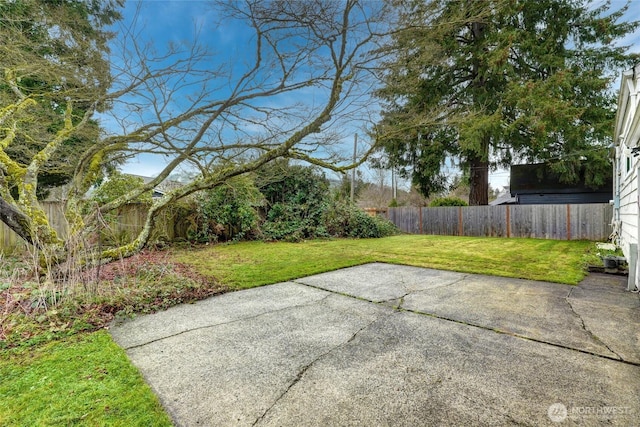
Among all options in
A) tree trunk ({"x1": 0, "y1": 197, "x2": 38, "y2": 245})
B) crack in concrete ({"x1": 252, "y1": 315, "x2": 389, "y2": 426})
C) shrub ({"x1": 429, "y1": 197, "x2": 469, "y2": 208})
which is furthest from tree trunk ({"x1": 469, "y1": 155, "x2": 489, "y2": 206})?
tree trunk ({"x1": 0, "y1": 197, "x2": 38, "y2": 245})

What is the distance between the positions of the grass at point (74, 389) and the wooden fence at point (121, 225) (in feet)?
15.9

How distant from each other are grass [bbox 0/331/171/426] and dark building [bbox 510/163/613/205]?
15.6 meters

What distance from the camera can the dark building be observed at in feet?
44.3

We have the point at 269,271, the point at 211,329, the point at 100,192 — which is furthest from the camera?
the point at 100,192

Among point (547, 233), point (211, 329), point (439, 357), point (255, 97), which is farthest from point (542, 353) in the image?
point (547, 233)

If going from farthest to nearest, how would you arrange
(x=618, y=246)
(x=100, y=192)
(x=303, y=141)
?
(x=100, y=192)
(x=618, y=246)
(x=303, y=141)

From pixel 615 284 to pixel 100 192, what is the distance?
34.7 ft

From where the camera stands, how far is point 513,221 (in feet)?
35.9

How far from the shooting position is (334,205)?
1127cm

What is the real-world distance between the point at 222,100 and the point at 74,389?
4262mm

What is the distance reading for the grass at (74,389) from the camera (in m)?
1.46

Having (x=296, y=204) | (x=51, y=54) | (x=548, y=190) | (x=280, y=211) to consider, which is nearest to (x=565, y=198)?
(x=548, y=190)

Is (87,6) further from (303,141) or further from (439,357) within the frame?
(439,357)

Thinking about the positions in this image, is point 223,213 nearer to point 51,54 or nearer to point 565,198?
point 51,54
